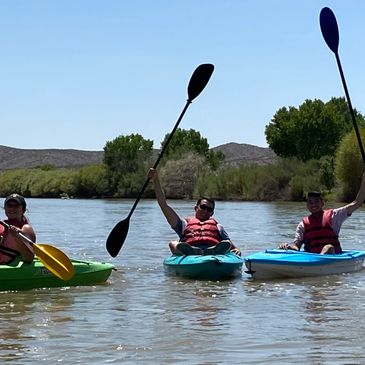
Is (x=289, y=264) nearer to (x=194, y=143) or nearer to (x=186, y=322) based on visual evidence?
(x=186, y=322)

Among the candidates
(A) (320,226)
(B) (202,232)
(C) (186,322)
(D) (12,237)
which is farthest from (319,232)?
(D) (12,237)

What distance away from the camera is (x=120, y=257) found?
1309 centimetres

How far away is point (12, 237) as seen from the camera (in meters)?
8.31

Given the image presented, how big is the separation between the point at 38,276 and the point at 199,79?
383cm

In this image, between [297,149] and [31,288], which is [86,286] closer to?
[31,288]

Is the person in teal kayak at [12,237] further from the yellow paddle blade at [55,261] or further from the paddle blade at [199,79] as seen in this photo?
the paddle blade at [199,79]

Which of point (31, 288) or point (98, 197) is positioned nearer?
point (31, 288)

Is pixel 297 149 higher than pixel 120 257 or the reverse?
higher

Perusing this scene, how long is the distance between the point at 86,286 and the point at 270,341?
10.9ft

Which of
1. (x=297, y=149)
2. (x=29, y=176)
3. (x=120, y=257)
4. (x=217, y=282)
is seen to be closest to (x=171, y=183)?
(x=297, y=149)

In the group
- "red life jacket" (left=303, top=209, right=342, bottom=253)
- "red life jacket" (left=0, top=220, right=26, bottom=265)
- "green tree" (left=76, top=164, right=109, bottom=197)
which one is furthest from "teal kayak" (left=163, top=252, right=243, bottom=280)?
"green tree" (left=76, top=164, right=109, bottom=197)

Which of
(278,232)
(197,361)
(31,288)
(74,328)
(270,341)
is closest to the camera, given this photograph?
(197,361)

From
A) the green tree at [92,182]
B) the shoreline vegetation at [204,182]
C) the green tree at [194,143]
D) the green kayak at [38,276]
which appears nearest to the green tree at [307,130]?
the shoreline vegetation at [204,182]

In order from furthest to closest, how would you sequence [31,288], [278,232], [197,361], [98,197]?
[98,197] < [278,232] < [31,288] < [197,361]
